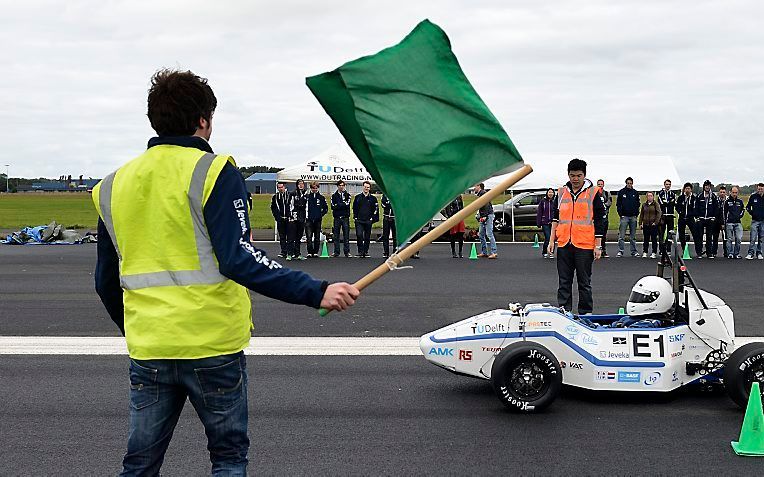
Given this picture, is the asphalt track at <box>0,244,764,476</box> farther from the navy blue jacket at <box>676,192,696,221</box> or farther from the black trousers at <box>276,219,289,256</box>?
the navy blue jacket at <box>676,192,696,221</box>

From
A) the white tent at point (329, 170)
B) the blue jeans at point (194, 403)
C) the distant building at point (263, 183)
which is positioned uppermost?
the distant building at point (263, 183)

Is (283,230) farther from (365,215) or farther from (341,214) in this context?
(365,215)

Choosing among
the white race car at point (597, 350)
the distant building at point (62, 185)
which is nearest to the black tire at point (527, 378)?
the white race car at point (597, 350)

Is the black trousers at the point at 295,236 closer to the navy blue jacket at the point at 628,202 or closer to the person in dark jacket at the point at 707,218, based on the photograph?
the navy blue jacket at the point at 628,202

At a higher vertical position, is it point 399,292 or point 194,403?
point 194,403

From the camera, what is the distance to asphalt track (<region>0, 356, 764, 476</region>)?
535 cm

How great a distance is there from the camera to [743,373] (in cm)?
646

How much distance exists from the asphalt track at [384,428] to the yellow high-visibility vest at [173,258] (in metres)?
2.24

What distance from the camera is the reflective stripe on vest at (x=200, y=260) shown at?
3146 millimetres

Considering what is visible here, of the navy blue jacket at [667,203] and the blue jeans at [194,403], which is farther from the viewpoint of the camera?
the navy blue jacket at [667,203]

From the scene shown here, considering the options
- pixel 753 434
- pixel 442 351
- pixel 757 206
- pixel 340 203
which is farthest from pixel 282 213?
pixel 753 434

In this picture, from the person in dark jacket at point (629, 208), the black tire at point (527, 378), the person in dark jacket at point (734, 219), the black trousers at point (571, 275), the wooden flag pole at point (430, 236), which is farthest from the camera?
the person in dark jacket at point (629, 208)

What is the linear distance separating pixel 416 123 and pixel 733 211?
20087mm

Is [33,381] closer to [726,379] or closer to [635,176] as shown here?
[726,379]
